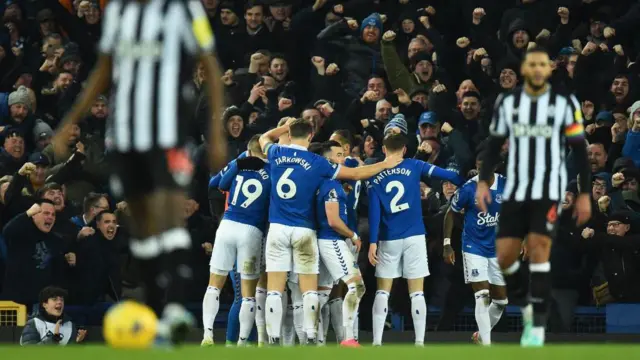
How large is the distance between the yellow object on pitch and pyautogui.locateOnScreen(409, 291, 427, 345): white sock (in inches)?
290

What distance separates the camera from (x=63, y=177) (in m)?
17.9

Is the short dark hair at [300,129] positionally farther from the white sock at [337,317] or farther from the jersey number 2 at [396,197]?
the white sock at [337,317]

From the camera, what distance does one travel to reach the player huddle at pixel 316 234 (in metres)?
14.4

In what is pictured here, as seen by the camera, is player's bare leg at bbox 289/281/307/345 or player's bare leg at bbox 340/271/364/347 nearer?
player's bare leg at bbox 340/271/364/347

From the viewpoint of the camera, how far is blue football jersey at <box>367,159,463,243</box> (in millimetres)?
15047

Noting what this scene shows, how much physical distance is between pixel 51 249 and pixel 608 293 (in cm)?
663

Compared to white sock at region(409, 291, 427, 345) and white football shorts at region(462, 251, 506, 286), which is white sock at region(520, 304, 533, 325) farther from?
white football shorts at region(462, 251, 506, 286)

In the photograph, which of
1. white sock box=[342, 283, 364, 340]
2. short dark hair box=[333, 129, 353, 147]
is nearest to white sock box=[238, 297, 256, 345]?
white sock box=[342, 283, 364, 340]

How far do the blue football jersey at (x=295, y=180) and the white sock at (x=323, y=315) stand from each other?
3.26ft

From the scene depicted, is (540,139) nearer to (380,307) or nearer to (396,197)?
(396,197)

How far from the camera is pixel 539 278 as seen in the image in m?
10.8

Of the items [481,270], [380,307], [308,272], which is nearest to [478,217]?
[481,270]

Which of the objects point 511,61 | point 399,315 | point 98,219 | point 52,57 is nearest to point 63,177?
point 98,219

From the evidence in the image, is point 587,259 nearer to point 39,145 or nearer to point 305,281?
point 305,281
